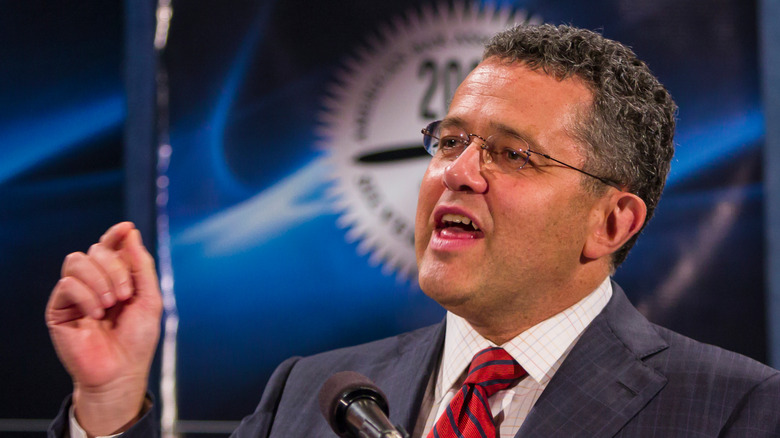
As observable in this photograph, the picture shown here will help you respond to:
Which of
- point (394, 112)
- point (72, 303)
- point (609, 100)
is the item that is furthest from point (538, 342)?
point (394, 112)

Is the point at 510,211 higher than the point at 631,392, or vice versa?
the point at 510,211

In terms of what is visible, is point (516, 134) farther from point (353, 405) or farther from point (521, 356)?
point (353, 405)

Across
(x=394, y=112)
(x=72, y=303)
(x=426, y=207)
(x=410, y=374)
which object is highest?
(x=394, y=112)

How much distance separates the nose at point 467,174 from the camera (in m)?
1.43

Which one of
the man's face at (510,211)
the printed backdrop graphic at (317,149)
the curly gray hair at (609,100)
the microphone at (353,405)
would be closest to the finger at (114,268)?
the microphone at (353,405)

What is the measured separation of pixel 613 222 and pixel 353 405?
0.80m

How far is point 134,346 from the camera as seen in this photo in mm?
1309

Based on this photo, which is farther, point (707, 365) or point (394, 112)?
point (394, 112)

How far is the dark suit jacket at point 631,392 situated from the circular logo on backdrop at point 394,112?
3.41ft

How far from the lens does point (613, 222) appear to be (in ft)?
5.10

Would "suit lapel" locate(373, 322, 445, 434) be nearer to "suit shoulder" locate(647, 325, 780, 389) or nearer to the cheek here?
the cheek

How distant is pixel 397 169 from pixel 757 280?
1.31 metres

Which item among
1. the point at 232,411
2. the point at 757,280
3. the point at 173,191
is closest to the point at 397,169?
the point at 173,191

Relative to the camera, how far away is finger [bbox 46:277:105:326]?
1209mm
